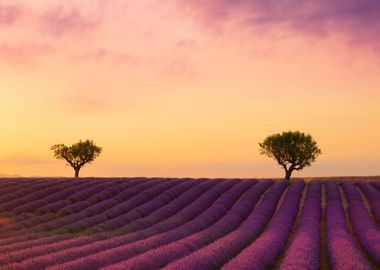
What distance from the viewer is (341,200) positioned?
107ft

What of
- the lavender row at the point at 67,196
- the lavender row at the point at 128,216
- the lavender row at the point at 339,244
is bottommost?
the lavender row at the point at 339,244

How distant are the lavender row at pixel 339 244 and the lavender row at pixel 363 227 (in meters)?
0.51

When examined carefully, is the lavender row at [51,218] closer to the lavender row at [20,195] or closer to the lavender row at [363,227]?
the lavender row at [20,195]

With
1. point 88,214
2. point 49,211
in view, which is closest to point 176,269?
point 88,214

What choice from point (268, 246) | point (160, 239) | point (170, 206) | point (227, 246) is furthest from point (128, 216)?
point (268, 246)

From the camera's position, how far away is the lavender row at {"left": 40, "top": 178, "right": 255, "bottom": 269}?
39.1ft

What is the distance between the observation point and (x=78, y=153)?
6128 cm

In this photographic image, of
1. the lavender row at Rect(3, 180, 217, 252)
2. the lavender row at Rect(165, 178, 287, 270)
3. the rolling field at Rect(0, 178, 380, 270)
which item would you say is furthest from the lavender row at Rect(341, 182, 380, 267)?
the lavender row at Rect(3, 180, 217, 252)

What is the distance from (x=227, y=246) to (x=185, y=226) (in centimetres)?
665

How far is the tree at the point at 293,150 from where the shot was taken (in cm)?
5525

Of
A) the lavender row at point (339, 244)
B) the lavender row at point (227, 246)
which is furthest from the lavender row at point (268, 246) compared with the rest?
the lavender row at point (339, 244)

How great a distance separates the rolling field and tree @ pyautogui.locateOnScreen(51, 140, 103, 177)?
2438cm

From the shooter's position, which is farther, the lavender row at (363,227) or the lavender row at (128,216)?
the lavender row at (128,216)

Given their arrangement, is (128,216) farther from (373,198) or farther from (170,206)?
(373,198)
